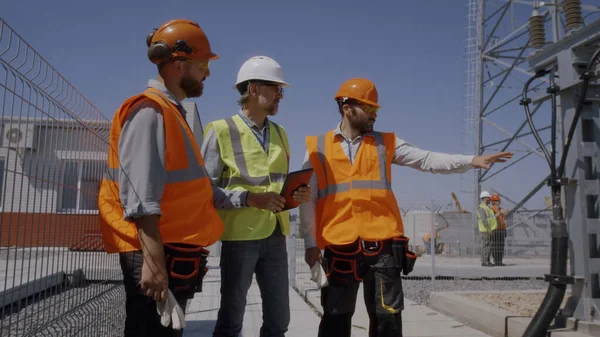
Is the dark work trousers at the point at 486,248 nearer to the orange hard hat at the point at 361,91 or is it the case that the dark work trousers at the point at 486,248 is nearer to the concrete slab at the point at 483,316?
the concrete slab at the point at 483,316

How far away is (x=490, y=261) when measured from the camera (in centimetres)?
1168

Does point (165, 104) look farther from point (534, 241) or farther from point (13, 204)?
point (534, 241)

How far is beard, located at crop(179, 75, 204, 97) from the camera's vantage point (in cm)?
268

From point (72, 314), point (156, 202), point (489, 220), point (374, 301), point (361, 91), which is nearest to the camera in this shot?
point (156, 202)

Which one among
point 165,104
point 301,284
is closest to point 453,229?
point 301,284

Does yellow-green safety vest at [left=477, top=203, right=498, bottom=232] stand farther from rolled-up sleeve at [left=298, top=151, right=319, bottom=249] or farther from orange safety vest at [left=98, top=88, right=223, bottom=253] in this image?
orange safety vest at [left=98, top=88, right=223, bottom=253]

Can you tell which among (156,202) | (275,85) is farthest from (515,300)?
(156,202)

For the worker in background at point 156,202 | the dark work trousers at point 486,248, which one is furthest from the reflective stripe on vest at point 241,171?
the dark work trousers at point 486,248

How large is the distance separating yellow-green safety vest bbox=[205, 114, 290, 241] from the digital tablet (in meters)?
0.23

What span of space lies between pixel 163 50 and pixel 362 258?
6.46ft

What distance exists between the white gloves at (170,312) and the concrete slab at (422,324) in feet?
9.97

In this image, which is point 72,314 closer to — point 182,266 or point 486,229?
point 182,266

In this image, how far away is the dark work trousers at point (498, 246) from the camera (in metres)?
11.2

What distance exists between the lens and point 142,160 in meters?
2.21
